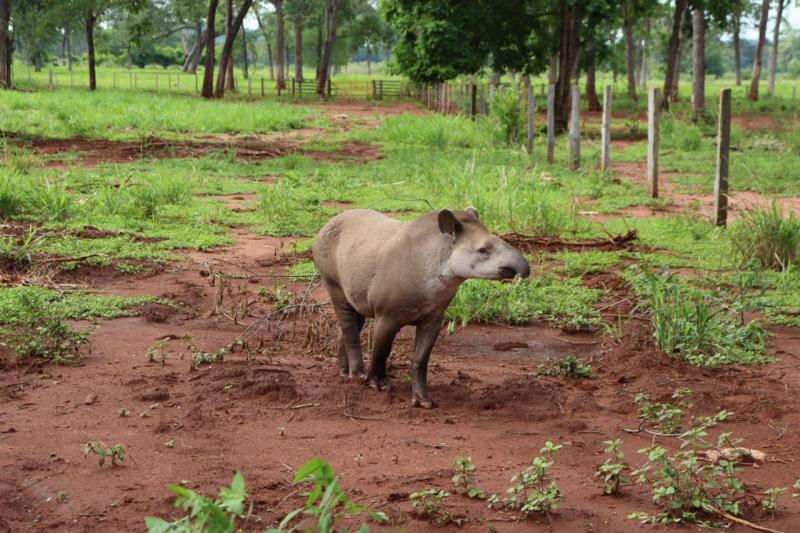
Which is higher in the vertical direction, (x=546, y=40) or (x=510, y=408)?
(x=546, y=40)

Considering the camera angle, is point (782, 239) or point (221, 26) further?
point (221, 26)

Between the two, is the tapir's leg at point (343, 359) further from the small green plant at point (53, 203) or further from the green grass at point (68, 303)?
the small green plant at point (53, 203)

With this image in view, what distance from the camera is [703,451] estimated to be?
5.41 metres

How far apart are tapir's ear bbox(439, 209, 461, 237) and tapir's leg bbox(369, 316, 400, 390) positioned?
25.7 inches

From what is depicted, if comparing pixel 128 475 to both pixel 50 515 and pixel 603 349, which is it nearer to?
pixel 50 515

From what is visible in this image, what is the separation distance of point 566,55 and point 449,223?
73.6 ft

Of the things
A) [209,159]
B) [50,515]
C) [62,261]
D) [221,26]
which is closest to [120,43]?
[221,26]

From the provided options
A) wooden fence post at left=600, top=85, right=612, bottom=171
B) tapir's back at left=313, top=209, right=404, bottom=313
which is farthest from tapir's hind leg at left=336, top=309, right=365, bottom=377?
wooden fence post at left=600, top=85, right=612, bottom=171

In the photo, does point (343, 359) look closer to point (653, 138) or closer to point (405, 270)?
point (405, 270)

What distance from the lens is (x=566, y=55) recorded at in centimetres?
2731

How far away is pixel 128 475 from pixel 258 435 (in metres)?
0.85

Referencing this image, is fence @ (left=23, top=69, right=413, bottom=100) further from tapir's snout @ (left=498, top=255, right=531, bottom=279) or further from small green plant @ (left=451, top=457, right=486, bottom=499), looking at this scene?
small green plant @ (left=451, top=457, right=486, bottom=499)

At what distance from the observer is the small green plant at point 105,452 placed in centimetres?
499

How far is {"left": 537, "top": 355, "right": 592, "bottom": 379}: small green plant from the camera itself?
22.6 ft
